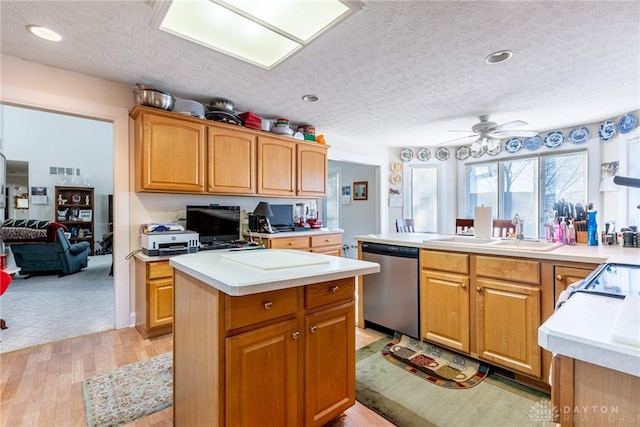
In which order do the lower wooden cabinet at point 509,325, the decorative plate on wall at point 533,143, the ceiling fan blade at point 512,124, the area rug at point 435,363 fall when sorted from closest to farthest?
the lower wooden cabinet at point 509,325, the area rug at point 435,363, the ceiling fan blade at point 512,124, the decorative plate on wall at point 533,143

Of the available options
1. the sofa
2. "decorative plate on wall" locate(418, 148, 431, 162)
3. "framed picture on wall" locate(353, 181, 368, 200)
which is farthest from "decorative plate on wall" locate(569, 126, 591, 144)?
the sofa

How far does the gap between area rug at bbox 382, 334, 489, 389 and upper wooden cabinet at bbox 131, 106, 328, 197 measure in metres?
2.29

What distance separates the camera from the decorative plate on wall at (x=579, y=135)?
4113 mm

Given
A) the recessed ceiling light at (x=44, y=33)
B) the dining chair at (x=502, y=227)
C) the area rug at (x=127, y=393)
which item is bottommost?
the area rug at (x=127, y=393)

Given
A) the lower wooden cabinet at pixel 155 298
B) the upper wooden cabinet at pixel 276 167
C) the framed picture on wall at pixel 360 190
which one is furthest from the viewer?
the framed picture on wall at pixel 360 190

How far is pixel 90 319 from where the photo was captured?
3.10 metres

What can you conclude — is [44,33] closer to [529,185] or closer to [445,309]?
[445,309]

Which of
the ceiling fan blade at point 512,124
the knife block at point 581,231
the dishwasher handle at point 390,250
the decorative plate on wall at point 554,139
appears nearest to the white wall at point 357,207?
the ceiling fan blade at point 512,124

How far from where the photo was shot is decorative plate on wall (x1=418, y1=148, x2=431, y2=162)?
5629mm

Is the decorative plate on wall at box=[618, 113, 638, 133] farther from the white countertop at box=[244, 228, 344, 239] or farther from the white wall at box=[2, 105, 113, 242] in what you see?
the white wall at box=[2, 105, 113, 242]

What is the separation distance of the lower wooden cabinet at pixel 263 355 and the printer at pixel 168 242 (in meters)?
1.38

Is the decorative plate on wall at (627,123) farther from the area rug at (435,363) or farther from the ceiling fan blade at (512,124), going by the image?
the area rug at (435,363)

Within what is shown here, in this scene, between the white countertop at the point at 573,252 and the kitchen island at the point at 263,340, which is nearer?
the kitchen island at the point at 263,340

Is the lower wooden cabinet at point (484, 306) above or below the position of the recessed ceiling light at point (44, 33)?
below
